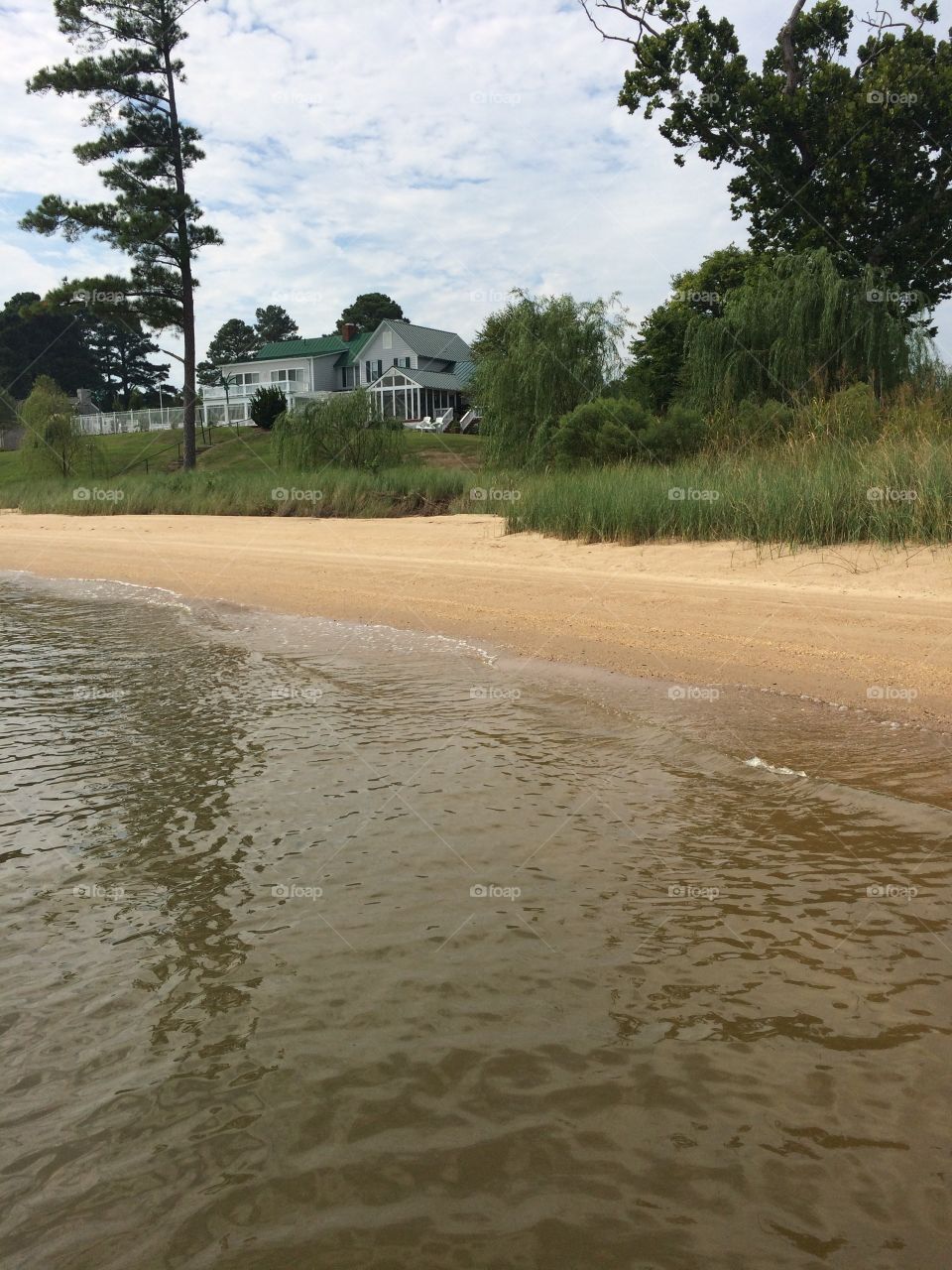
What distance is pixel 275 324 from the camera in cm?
10038

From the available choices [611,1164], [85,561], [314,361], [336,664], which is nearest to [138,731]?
[336,664]

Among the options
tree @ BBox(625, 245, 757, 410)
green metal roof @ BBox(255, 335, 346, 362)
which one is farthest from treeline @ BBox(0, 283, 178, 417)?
tree @ BBox(625, 245, 757, 410)

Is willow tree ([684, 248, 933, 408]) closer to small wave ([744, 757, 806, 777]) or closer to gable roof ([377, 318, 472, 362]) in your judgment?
small wave ([744, 757, 806, 777])

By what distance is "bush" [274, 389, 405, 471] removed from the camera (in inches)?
1086

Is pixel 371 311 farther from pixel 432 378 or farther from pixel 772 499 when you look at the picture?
pixel 772 499

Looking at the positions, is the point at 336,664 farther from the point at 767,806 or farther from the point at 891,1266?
the point at 891,1266

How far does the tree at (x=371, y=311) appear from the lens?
88.6m

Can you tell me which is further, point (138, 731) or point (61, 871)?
point (138, 731)

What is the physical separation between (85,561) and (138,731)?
1228cm

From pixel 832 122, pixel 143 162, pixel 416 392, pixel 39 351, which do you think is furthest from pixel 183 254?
pixel 39 351

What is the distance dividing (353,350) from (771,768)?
67.1m

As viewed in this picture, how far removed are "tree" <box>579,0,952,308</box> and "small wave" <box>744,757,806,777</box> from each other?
23.8m

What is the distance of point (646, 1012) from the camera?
2.99 metres

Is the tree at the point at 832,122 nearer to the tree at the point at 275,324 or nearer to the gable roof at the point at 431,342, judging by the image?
the gable roof at the point at 431,342
